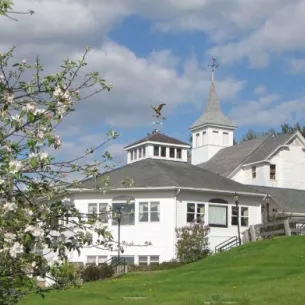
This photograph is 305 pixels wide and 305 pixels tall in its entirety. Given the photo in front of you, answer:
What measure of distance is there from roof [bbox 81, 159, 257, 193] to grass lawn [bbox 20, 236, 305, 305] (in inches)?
384

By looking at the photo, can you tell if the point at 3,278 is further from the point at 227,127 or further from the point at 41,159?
the point at 227,127

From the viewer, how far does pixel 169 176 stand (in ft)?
134

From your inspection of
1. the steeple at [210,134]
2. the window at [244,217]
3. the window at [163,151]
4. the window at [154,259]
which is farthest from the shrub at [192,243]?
Result: the steeple at [210,134]

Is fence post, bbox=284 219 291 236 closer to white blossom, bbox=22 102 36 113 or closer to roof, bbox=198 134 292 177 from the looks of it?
roof, bbox=198 134 292 177

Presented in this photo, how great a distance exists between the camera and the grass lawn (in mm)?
15461

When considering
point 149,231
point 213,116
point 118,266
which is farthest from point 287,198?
point 118,266

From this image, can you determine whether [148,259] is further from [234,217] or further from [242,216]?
[242,216]

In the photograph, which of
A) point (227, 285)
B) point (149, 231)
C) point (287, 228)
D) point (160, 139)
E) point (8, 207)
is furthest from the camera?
point (160, 139)

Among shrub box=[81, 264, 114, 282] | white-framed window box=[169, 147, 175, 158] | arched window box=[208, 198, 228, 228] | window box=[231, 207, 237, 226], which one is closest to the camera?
shrub box=[81, 264, 114, 282]

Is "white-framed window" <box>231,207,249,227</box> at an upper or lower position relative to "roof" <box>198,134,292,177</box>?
lower

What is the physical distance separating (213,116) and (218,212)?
26.9 m

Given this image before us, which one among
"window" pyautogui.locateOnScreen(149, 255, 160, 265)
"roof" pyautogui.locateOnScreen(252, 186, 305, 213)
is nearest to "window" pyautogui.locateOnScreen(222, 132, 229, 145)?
"roof" pyautogui.locateOnScreen(252, 186, 305, 213)

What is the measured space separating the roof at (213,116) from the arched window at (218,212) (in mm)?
25054

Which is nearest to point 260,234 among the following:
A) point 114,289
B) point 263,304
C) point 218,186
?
point 218,186
